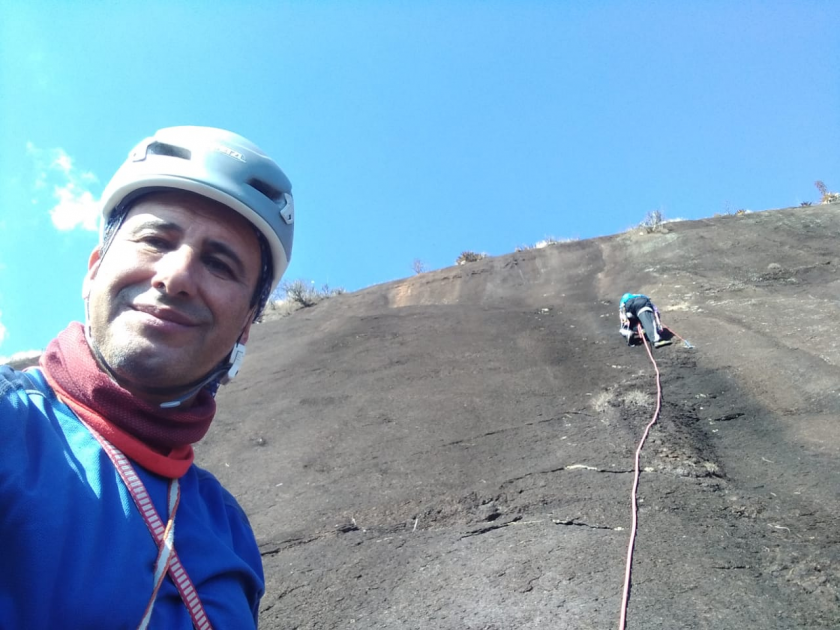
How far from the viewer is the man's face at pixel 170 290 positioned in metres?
1.78

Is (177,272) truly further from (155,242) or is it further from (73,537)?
(73,537)

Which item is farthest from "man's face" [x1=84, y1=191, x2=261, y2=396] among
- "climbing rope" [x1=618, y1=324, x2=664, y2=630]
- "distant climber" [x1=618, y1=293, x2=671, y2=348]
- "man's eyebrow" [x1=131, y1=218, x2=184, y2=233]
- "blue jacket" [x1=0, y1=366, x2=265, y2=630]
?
"distant climber" [x1=618, y1=293, x2=671, y2=348]

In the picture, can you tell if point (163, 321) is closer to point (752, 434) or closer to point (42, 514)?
point (42, 514)

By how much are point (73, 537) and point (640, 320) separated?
963 centimetres

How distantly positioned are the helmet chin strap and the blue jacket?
200mm

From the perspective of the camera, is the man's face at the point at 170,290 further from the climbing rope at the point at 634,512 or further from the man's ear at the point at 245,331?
the climbing rope at the point at 634,512

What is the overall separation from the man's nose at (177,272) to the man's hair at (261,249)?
278 mm

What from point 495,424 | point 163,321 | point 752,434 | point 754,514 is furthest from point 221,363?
point 752,434

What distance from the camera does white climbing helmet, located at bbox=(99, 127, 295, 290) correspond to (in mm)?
2078

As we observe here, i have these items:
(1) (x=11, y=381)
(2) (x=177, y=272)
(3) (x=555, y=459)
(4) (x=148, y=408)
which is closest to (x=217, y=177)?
(2) (x=177, y=272)

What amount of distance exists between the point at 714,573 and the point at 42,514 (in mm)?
3972

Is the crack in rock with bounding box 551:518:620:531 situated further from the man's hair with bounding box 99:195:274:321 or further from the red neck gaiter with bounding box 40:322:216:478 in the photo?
the red neck gaiter with bounding box 40:322:216:478

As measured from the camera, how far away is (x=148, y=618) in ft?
4.35

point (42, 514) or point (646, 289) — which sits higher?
point (646, 289)
